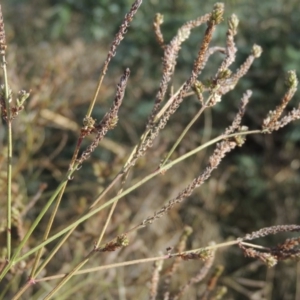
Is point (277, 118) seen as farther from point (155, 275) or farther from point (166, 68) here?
point (155, 275)

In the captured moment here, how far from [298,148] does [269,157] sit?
19 centimetres

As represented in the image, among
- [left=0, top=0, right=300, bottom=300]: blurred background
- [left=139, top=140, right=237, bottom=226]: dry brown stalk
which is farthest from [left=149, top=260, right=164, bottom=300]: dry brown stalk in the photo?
[left=0, top=0, right=300, bottom=300]: blurred background

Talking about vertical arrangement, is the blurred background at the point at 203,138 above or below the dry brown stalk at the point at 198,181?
above

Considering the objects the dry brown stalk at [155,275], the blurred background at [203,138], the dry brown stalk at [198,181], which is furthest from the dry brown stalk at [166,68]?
the blurred background at [203,138]

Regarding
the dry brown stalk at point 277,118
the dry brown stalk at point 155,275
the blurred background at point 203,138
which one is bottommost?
the dry brown stalk at point 155,275

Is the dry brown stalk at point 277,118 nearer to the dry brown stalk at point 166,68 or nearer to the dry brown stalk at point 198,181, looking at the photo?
the dry brown stalk at point 198,181

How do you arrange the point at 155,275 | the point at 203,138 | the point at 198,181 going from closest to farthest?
the point at 198,181, the point at 155,275, the point at 203,138

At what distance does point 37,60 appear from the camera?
4.27 meters

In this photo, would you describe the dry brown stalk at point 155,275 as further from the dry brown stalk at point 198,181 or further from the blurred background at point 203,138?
the blurred background at point 203,138

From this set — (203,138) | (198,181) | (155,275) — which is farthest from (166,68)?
(203,138)

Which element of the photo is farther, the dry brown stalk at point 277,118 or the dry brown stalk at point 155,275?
the dry brown stalk at point 155,275

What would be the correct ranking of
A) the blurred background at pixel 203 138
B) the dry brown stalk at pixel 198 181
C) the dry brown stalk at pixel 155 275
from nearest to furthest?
1. the dry brown stalk at pixel 198 181
2. the dry brown stalk at pixel 155 275
3. the blurred background at pixel 203 138

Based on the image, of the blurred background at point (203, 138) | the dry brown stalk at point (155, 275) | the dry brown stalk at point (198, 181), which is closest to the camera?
the dry brown stalk at point (198, 181)

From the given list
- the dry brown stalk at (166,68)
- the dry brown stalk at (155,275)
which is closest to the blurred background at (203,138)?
the dry brown stalk at (155,275)
